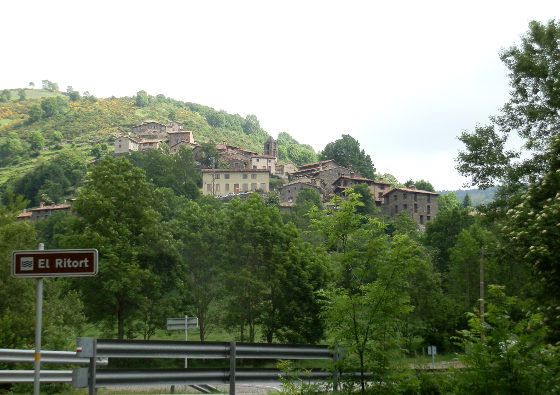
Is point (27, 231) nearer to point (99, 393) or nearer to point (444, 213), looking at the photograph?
point (99, 393)

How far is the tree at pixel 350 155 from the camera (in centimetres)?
19200

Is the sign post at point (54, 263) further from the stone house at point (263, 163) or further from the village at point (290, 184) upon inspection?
the stone house at point (263, 163)

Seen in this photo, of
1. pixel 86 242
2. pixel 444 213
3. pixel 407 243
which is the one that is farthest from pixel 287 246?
pixel 444 213

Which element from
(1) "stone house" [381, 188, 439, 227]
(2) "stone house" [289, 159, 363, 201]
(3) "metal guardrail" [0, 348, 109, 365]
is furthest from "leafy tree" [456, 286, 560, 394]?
(2) "stone house" [289, 159, 363, 201]

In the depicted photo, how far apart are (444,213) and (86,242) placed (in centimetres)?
7461

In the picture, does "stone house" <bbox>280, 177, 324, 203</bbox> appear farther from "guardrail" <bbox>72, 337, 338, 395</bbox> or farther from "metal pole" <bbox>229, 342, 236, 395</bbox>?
"metal pole" <bbox>229, 342, 236, 395</bbox>

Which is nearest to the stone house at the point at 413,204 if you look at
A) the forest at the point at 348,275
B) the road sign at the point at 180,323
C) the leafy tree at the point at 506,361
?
the forest at the point at 348,275

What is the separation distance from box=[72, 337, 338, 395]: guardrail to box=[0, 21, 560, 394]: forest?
828 mm

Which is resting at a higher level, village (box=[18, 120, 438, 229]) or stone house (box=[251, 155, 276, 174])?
stone house (box=[251, 155, 276, 174])

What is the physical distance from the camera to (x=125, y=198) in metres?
43.3

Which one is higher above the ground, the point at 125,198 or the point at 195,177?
the point at 195,177

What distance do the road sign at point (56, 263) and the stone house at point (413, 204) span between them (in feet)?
481

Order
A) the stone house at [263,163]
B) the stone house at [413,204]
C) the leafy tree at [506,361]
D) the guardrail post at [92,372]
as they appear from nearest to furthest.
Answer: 1. the guardrail post at [92,372]
2. the leafy tree at [506,361]
3. the stone house at [413,204]
4. the stone house at [263,163]

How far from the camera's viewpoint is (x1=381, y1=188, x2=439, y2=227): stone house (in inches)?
5969
